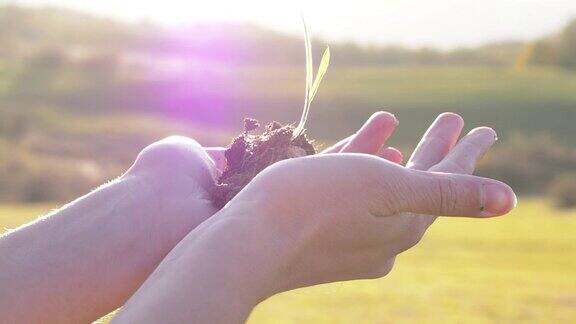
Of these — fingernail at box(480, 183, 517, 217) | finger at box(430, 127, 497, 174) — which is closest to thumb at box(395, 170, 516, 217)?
fingernail at box(480, 183, 517, 217)

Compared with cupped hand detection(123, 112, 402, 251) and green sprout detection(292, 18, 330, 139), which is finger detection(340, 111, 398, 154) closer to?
cupped hand detection(123, 112, 402, 251)

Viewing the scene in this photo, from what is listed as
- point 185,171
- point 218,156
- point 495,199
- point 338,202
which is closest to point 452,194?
point 495,199

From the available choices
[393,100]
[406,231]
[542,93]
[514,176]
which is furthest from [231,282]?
[542,93]

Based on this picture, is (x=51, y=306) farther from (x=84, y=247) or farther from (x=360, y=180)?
(x=360, y=180)

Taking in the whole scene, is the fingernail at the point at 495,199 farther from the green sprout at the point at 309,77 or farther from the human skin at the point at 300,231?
the green sprout at the point at 309,77

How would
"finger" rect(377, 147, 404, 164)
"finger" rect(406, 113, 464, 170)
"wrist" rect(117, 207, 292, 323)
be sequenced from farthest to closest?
"finger" rect(377, 147, 404, 164), "finger" rect(406, 113, 464, 170), "wrist" rect(117, 207, 292, 323)

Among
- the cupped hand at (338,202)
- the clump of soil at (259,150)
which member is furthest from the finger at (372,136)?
the cupped hand at (338,202)
